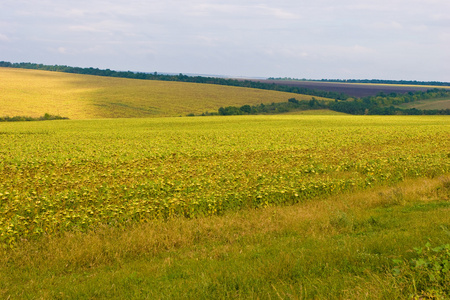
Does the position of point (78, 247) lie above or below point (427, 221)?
below

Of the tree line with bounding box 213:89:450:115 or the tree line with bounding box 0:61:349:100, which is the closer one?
the tree line with bounding box 213:89:450:115

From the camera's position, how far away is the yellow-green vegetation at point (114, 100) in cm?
6775

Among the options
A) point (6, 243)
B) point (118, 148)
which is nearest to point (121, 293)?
point (6, 243)

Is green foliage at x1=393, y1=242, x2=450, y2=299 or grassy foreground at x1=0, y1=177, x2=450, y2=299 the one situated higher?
green foliage at x1=393, y1=242, x2=450, y2=299

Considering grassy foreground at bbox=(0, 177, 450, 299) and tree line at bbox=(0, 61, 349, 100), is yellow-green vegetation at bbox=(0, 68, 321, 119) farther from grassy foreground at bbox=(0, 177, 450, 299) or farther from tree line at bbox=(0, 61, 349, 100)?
grassy foreground at bbox=(0, 177, 450, 299)

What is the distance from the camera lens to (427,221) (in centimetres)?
871

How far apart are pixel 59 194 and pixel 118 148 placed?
1304 centimetres

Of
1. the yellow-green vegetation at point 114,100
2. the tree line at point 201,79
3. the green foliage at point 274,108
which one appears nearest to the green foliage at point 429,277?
the yellow-green vegetation at point 114,100

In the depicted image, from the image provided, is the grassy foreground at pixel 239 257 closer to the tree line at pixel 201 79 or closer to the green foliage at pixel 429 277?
the green foliage at pixel 429 277

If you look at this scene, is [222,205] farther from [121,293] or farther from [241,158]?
[241,158]

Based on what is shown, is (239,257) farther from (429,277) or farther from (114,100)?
(114,100)

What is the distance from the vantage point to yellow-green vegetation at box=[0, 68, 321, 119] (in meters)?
67.8

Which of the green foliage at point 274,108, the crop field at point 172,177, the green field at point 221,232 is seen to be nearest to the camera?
the green field at point 221,232

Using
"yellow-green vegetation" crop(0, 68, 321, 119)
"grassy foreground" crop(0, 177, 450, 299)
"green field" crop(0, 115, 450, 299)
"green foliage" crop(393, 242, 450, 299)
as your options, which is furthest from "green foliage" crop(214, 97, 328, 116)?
"green foliage" crop(393, 242, 450, 299)
